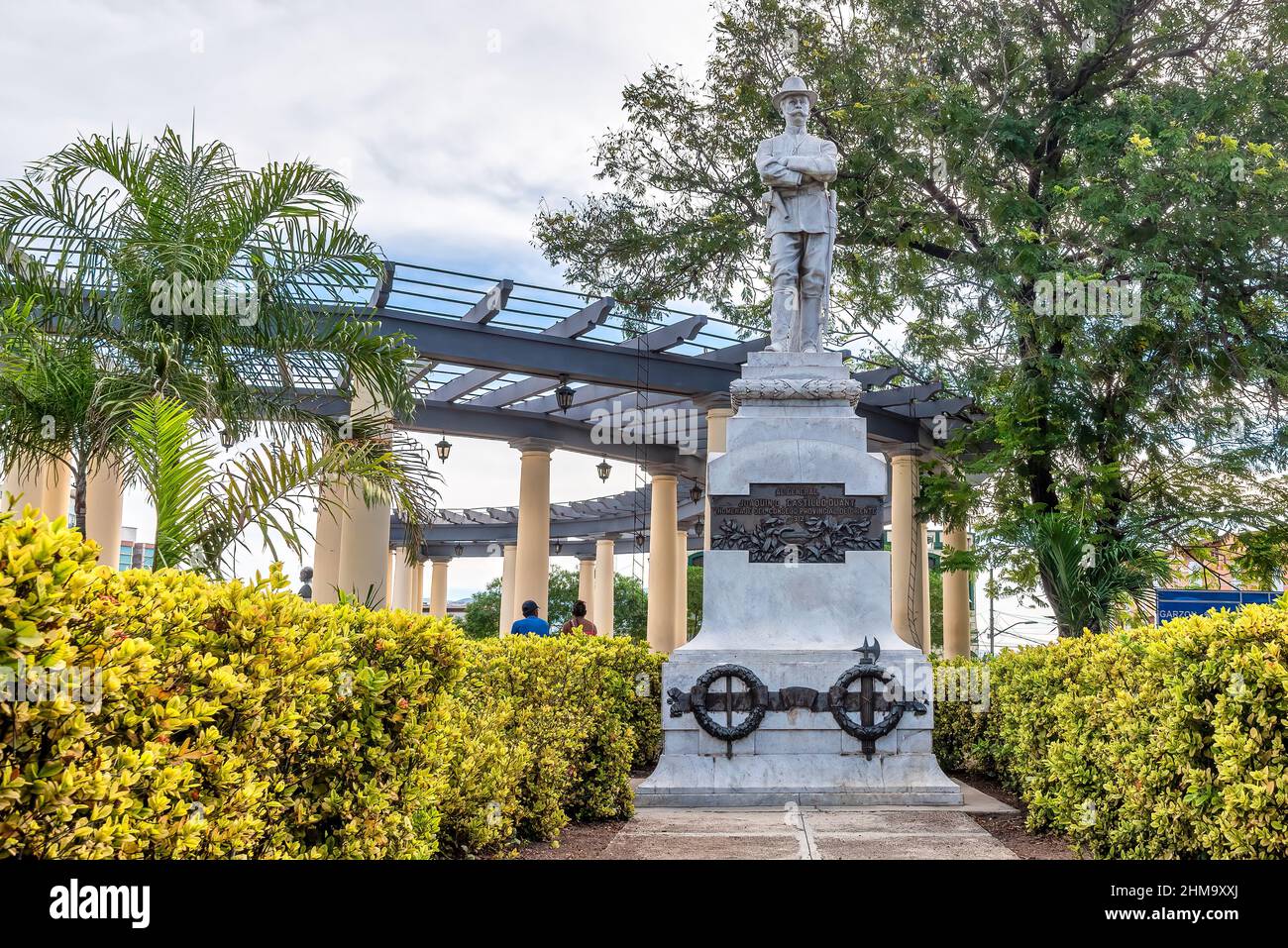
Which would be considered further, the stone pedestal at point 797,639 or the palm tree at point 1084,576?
the palm tree at point 1084,576

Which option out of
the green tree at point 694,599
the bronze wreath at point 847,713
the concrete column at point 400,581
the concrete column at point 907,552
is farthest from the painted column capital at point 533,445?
the green tree at point 694,599

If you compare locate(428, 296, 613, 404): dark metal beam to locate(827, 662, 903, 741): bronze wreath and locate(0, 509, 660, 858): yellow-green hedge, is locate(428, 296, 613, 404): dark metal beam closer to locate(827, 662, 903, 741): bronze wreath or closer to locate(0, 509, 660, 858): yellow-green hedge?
locate(827, 662, 903, 741): bronze wreath

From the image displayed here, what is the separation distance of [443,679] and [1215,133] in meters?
14.7

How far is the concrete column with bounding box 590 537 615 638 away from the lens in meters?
42.1

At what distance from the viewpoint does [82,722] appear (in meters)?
2.72

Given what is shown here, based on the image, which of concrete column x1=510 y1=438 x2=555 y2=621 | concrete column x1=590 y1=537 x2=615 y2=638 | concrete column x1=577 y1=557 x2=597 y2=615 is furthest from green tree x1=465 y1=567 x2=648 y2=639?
concrete column x1=510 y1=438 x2=555 y2=621

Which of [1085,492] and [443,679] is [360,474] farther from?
[1085,492]

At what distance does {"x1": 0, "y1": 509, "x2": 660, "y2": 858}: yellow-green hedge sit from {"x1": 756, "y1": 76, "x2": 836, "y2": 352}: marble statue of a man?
5.94m

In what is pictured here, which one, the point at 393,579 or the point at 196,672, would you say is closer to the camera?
the point at 196,672

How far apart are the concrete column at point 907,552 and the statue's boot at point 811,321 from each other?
471 inches

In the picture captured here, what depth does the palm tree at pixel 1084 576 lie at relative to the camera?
1191 centimetres

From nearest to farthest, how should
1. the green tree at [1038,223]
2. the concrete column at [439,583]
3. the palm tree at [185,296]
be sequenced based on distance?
the palm tree at [185,296]
the green tree at [1038,223]
the concrete column at [439,583]

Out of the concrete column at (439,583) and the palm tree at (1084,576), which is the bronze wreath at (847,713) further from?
the concrete column at (439,583)
